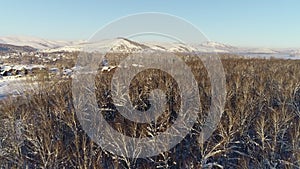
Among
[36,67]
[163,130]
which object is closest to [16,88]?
[163,130]

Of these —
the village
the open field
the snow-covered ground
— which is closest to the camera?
the open field

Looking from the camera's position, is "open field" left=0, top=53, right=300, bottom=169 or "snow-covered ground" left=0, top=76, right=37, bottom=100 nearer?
"open field" left=0, top=53, right=300, bottom=169

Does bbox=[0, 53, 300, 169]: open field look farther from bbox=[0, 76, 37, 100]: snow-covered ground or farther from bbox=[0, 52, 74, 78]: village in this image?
bbox=[0, 52, 74, 78]: village

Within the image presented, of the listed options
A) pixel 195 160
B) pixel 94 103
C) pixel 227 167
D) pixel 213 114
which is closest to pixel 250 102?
pixel 213 114

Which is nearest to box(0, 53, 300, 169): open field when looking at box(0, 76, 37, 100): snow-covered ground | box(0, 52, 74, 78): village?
Result: box(0, 76, 37, 100): snow-covered ground

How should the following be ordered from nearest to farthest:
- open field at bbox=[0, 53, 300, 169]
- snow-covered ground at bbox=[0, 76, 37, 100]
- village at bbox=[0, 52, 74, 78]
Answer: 1. open field at bbox=[0, 53, 300, 169]
2. snow-covered ground at bbox=[0, 76, 37, 100]
3. village at bbox=[0, 52, 74, 78]

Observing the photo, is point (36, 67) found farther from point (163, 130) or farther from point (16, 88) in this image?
point (163, 130)

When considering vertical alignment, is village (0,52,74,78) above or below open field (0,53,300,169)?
above

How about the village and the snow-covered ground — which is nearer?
the snow-covered ground
